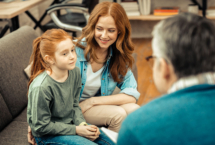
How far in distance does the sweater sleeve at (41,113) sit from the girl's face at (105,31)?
46cm

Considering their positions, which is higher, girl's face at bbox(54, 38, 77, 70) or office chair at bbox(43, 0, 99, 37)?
girl's face at bbox(54, 38, 77, 70)

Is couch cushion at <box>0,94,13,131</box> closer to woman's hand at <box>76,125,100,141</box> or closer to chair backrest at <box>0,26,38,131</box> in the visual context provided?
chair backrest at <box>0,26,38,131</box>

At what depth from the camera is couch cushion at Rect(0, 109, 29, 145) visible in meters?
1.39

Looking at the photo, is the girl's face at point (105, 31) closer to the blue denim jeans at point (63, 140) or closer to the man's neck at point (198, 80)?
the blue denim jeans at point (63, 140)

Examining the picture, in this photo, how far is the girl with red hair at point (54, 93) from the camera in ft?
3.84

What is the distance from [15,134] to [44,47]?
1.87 feet

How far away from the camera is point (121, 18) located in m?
1.45

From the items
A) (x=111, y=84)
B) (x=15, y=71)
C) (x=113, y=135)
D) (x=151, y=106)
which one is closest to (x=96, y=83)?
(x=111, y=84)

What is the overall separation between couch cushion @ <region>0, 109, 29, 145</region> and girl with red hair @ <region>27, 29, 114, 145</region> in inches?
7.4

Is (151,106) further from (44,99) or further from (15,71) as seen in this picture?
(15,71)

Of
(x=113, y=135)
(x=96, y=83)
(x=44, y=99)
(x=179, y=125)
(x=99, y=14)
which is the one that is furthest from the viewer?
(x=96, y=83)

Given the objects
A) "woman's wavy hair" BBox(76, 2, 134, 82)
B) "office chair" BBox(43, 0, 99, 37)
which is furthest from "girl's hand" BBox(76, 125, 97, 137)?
"office chair" BBox(43, 0, 99, 37)

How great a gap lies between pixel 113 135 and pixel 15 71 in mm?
930

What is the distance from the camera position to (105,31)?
145 centimetres
